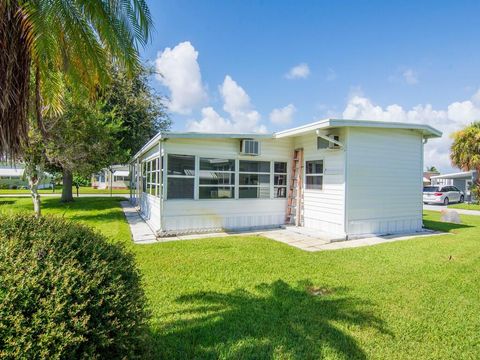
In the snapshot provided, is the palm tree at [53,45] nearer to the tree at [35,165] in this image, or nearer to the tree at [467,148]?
the tree at [35,165]

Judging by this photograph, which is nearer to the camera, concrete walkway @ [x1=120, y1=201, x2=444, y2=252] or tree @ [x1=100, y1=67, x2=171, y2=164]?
concrete walkway @ [x1=120, y1=201, x2=444, y2=252]

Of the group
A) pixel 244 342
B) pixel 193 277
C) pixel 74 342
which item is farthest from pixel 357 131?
pixel 74 342

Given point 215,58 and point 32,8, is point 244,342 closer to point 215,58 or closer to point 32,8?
point 32,8

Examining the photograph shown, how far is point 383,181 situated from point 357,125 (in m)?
2.29

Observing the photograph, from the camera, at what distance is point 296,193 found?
10906 millimetres

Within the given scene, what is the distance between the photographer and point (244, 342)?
325 cm

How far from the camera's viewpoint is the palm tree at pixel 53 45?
3.12 meters

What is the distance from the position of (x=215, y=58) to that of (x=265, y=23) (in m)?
3.12

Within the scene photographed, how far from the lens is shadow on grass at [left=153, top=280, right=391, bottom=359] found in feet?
10.1

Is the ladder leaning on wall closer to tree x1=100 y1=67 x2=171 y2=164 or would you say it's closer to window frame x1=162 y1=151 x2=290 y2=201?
window frame x1=162 y1=151 x2=290 y2=201

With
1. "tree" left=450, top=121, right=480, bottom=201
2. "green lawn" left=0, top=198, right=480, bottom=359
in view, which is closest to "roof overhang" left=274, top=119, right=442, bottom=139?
"green lawn" left=0, top=198, right=480, bottom=359

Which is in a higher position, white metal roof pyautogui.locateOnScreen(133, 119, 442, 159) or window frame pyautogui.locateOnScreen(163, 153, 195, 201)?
white metal roof pyautogui.locateOnScreen(133, 119, 442, 159)

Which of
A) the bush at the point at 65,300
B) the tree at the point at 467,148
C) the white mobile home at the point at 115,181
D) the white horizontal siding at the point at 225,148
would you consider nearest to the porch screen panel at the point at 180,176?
the white horizontal siding at the point at 225,148

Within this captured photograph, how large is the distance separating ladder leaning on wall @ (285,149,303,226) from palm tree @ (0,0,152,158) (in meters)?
7.69
